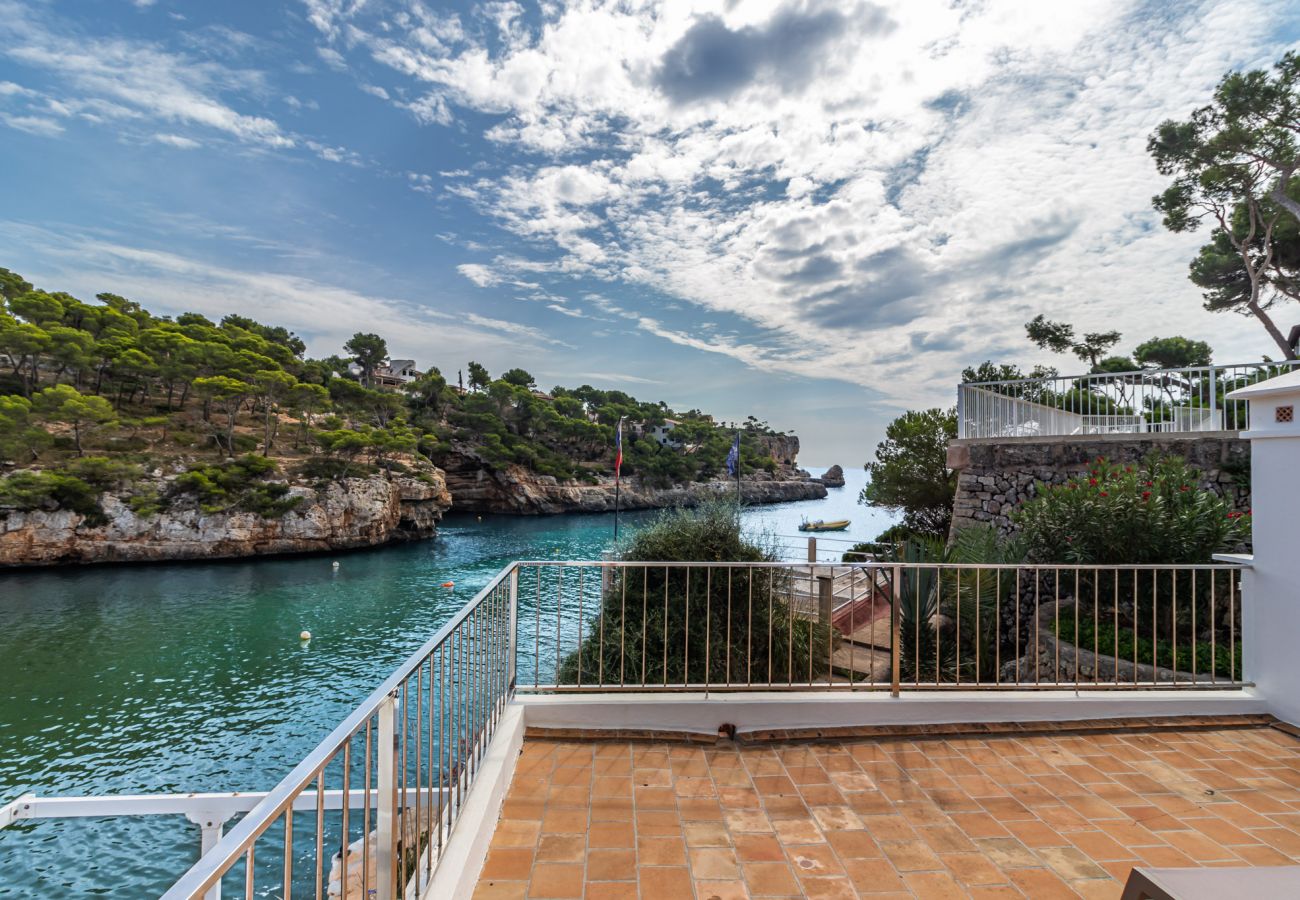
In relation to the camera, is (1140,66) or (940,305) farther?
(940,305)

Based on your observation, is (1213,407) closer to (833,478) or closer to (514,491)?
(514,491)

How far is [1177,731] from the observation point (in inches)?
134

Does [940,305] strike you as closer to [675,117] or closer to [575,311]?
[675,117]

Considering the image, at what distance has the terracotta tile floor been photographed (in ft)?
6.94

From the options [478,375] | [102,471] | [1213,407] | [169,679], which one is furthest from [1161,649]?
[478,375]

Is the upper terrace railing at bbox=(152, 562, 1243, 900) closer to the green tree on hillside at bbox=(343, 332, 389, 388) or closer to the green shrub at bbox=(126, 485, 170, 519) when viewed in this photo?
the green shrub at bbox=(126, 485, 170, 519)

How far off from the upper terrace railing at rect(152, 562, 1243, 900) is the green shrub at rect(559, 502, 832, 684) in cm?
3

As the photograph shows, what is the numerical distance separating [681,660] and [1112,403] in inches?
413

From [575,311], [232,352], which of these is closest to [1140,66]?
[575,311]

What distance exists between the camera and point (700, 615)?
565 centimetres

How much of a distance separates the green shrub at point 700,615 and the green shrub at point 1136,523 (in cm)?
301

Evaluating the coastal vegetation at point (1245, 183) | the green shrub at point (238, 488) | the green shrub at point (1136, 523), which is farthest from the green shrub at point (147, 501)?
the coastal vegetation at point (1245, 183)

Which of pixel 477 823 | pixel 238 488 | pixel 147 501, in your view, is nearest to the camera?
pixel 477 823

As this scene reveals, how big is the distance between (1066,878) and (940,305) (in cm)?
1504
